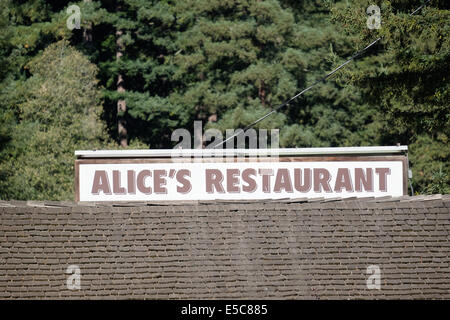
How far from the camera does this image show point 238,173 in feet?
50.2

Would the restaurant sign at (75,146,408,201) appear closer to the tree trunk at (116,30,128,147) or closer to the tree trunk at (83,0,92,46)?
the tree trunk at (116,30,128,147)

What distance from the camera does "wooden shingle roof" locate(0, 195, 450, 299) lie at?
40.9ft

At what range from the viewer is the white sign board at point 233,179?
1518 centimetres

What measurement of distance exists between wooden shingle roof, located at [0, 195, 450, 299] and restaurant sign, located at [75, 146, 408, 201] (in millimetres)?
1558

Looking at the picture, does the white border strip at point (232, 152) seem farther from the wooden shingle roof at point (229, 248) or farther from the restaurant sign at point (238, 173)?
the wooden shingle roof at point (229, 248)

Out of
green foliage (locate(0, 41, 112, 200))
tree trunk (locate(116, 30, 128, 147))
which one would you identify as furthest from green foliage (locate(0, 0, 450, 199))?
tree trunk (locate(116, 30, 128, 147))

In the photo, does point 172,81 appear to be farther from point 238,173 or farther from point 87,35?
point 238,173

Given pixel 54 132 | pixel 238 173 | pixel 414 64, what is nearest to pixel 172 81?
pixel 54 132

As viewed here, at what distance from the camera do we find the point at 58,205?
1341 centimetres

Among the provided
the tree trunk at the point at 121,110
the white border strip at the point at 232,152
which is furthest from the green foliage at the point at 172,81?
the white border strip at the point at 232,152

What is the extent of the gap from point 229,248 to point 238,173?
2.70 metres

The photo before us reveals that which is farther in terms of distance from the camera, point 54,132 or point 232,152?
point 54,132

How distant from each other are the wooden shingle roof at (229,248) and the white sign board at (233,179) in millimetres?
1542

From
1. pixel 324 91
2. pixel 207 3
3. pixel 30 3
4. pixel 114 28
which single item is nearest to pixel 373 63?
pixel 324 91
